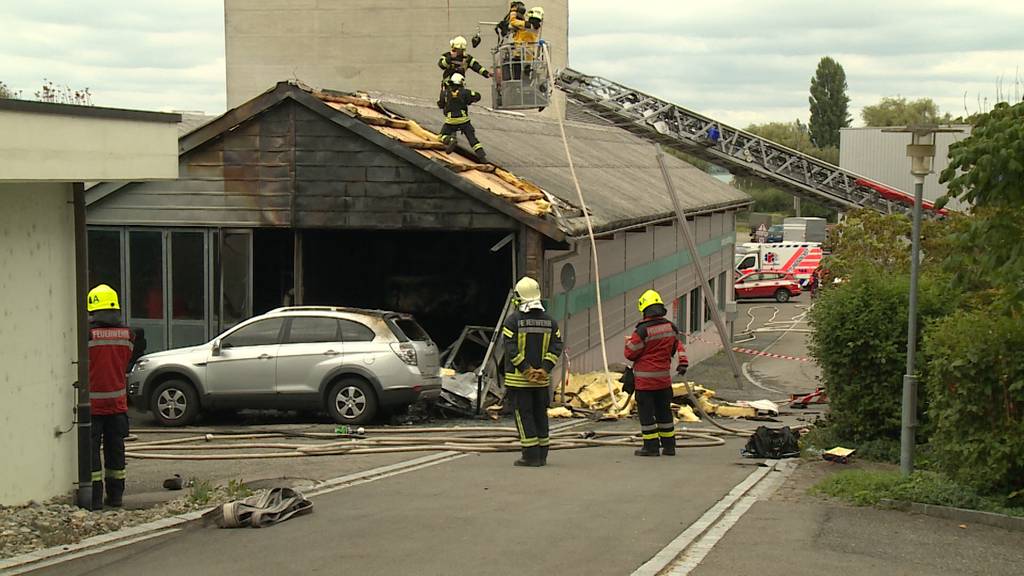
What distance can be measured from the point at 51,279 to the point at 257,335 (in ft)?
24.2

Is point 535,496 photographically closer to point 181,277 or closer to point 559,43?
point 181,277

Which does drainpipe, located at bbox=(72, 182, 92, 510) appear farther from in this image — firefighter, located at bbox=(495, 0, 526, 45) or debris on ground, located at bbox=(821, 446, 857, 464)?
firefighter, located at bbox=(495, 0, 526, 45)

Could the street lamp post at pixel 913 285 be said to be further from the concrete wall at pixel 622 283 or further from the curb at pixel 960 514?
the concrete wall at pixel 622 283

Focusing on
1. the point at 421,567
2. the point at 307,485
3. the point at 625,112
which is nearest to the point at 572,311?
the point at 307,485

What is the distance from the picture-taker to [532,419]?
12805 mm

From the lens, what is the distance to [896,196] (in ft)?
146

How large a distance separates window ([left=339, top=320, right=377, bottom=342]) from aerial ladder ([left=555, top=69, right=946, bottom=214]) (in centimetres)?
2520

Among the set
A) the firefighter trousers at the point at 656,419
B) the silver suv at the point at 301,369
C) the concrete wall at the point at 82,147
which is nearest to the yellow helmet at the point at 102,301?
the concrete wall at the point at 82,147

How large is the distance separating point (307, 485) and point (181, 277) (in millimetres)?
10216

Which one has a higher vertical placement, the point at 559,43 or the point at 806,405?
the point at 559,43

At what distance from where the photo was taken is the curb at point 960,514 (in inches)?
370

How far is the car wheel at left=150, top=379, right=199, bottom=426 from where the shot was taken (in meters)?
17.6

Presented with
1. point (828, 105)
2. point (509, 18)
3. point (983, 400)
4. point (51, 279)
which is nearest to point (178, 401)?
point (51, 279)

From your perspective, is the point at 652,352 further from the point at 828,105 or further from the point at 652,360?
the point at 828,105
